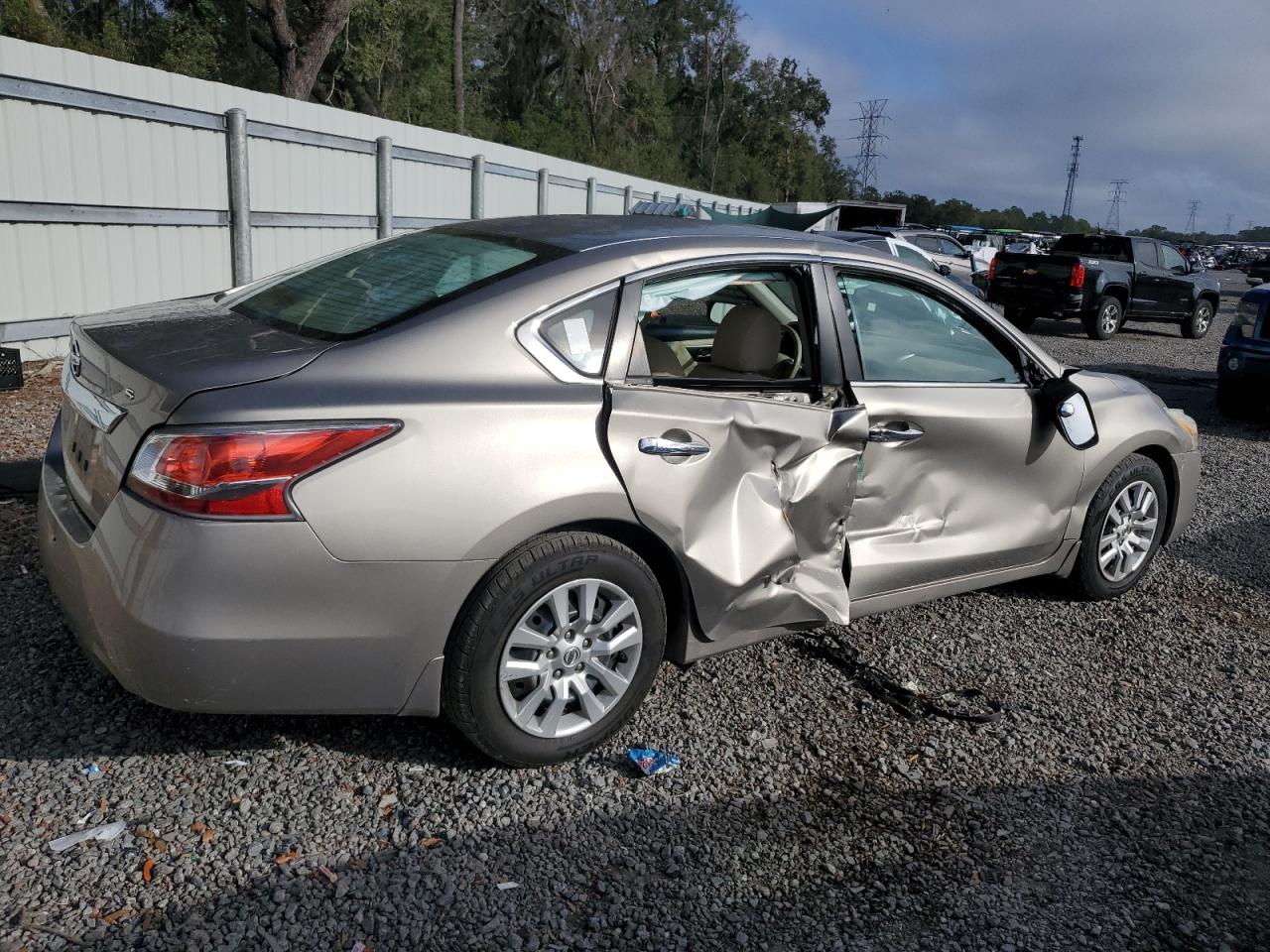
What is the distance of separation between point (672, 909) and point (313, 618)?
3.86ft

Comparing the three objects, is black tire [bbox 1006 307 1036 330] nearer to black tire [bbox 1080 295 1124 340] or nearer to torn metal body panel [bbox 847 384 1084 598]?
black tire [bbox 1080 295 1124 340]

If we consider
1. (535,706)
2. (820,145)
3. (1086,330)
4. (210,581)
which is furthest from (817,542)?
(820,145)

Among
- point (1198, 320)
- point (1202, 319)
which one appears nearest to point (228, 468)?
point (1198, 320)

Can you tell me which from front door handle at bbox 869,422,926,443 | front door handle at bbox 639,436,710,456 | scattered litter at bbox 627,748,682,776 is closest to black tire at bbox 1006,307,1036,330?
front door handle at bbox 869,422,926,443

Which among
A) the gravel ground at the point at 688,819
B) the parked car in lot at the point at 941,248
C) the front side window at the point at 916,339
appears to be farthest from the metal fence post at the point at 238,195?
the parked car in lot at the point at 941,248

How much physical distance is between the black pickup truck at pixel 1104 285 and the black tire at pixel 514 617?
15670mm

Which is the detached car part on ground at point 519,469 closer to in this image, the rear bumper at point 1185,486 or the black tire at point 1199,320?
the rear bumper at point 1185,486

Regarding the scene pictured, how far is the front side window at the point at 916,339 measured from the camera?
154 inches

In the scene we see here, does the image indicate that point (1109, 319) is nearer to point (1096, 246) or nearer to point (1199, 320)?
point (1096, 246)

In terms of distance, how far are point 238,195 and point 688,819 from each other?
8272 millimetres

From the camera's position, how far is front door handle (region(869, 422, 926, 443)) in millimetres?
3789

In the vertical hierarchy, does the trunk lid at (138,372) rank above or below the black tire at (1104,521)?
above

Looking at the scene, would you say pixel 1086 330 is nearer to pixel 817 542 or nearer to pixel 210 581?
pixel 817 542

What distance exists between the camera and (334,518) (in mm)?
2650
